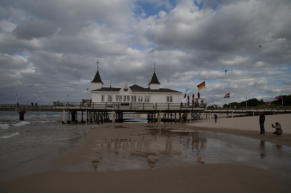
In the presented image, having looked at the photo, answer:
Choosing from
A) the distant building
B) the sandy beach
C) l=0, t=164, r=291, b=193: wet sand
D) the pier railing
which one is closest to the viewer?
l=0, t=164, r=291, b=193: wet sand

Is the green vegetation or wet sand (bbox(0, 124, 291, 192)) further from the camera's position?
the green vegetation

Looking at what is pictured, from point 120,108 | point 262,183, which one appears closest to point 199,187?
point 262,183

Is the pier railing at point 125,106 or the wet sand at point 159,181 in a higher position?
the pier railing at point 125,106

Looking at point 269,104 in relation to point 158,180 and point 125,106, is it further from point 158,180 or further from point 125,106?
point 158,180

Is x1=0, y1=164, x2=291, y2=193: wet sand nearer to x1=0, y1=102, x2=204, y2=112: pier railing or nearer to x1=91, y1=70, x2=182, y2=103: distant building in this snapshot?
x1=0, y1=102, x2=204, y2=112: pier railing

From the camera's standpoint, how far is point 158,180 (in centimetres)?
537

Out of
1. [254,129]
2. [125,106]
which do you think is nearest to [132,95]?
[125,106]

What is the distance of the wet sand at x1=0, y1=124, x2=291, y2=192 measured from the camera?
15.8 feet

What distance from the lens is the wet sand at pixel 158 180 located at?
4811 millimetres

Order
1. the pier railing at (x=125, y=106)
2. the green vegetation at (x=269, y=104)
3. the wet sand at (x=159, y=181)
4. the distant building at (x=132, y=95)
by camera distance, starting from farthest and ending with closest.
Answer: the green vegetation at (x=269, y=104) < the distant building at (x=132, y=95) < the pier railing at (x=125, y=106) < the wet sand at (x=159, y=181)

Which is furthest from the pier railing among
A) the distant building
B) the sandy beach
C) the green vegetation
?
the green vegetation

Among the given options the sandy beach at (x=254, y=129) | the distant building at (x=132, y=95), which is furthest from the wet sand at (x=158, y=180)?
the distant building at (x=132, y=95)

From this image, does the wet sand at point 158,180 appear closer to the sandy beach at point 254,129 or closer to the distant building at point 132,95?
the sandy beach at point 254,129

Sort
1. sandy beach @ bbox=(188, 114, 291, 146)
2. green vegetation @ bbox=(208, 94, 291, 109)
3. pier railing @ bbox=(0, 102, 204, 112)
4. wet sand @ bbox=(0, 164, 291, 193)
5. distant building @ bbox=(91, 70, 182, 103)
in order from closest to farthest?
1. wet sand @ bbox=(0, 164, 291, 193)
2. sandy beach @ bbox=(188, 114, 291, 146)
3. pier railing @ bbox=(0, 102, 204, 112)
4. distant building @ bbox=(91, 70, 182, 103)
5. green vegetation @ bbox=(208, 94, 291, 109)
